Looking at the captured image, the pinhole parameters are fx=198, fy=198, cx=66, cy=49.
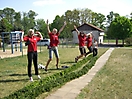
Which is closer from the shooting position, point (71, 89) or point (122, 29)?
point (71, 89)

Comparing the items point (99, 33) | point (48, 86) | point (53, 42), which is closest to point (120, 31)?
point (99, 33)

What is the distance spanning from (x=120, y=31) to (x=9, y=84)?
141 ft

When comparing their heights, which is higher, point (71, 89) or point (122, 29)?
point (122, 29)

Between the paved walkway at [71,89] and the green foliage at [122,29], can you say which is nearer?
the paved walkway at [71,89]

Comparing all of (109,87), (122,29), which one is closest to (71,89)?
(109,87)

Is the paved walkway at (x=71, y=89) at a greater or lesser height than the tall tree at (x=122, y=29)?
lesser

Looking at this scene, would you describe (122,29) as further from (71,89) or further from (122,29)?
(71,89)

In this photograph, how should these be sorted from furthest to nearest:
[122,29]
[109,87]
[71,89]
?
[122,29] < [109,87] < [71,89]

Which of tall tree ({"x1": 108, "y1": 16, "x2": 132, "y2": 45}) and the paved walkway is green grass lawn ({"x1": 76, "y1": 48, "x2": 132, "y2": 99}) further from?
tall tree ({"x1": 108, "y1": 16, "x2": 132, "y2": 45})

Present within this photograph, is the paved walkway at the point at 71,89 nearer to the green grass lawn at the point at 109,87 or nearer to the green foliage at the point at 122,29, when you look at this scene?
the green grass lawn at the point at 109,87

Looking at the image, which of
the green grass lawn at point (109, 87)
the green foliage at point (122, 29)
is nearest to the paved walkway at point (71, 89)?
the green grass lawn at point (109, 87)

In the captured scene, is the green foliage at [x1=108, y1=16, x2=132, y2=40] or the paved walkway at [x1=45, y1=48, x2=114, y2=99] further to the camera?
the green foliage at [x1=108, y1=16, x2=132, y2=40]

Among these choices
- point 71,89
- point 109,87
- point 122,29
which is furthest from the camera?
point 122,29

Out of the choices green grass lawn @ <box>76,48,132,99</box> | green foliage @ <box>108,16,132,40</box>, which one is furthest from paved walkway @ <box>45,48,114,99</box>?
green foliage @ <box>108,16,132,40</box>
